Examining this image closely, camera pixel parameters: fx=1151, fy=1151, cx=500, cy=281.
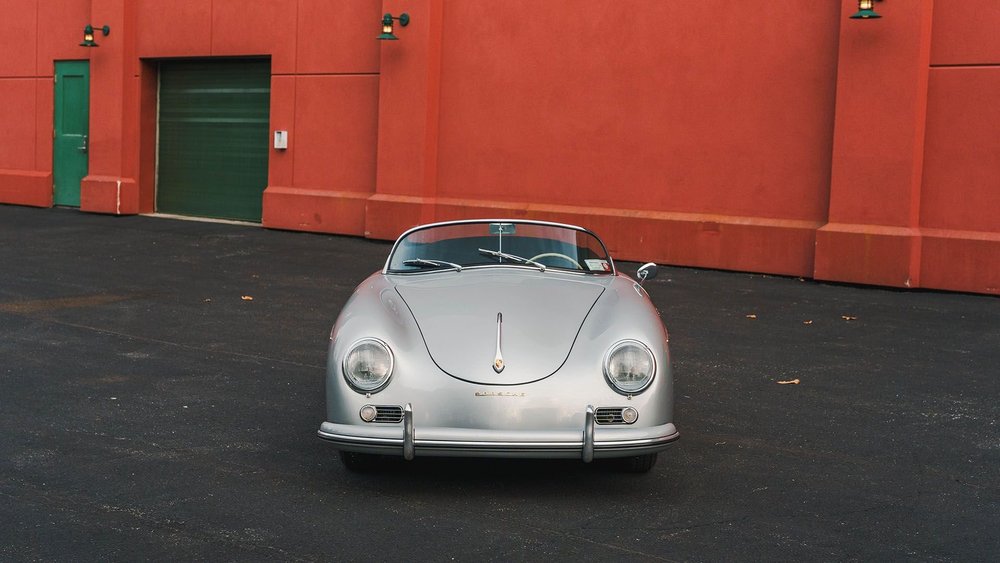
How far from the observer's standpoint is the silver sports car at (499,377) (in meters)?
4.85

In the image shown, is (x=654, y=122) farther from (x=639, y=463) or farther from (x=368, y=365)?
(x=368, y=365)

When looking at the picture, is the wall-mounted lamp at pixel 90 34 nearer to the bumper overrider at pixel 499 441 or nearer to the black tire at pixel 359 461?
the black tire at pixel 359 461

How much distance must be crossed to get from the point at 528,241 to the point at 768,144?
792cm

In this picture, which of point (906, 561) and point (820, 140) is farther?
point (820, 140)

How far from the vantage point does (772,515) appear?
482cm

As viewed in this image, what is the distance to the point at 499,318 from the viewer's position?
5.30 m

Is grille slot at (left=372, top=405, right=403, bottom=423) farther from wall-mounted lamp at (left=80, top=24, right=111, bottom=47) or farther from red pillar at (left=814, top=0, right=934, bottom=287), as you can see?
wall-mounted lamp at (left=80, top=24, right=111, bottom=47)

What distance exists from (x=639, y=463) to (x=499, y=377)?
88cm

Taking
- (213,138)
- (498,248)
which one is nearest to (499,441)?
(498,248)

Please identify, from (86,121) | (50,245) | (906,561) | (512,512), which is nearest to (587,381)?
(512,512)

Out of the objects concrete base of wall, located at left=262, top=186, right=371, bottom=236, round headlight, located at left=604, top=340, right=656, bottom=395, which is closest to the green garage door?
concrete base of wall, located at left=262, top=186, right=371, bottom=236

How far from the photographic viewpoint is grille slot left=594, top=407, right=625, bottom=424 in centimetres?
493

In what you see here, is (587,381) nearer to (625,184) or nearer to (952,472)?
→ (952,472)

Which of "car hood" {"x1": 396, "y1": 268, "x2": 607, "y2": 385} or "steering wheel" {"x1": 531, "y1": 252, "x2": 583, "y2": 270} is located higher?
"steering wheel" {"x1": 531, "y1": 252, "x2": 583, "y2": 270}
